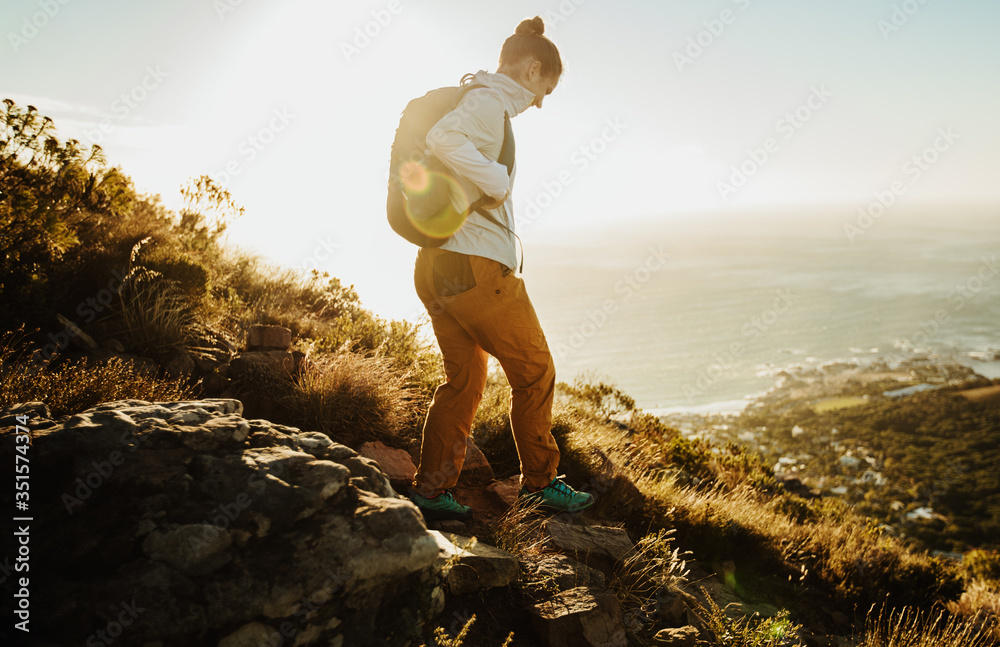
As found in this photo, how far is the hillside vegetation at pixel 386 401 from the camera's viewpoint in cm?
315

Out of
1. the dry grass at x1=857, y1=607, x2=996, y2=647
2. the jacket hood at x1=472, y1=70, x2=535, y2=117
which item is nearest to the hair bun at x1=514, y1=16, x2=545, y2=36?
the jacket hood at x1=472, y1=70, x2=535, y2=117

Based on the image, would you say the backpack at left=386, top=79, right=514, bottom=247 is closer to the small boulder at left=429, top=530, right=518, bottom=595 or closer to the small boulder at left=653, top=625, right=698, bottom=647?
the small boulder at left=429, top=530, right=518, bottom=595

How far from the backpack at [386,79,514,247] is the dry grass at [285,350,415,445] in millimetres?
1822

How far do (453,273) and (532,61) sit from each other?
1.17 m

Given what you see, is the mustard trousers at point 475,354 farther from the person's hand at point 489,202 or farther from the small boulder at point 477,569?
the small boulder at point 477,569

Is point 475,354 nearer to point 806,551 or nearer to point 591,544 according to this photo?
point 591,544

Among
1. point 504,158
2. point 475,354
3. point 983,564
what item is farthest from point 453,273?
point 983,564

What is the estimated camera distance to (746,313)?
11738cm

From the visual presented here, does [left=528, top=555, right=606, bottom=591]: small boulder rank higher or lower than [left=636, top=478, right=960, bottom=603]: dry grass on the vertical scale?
higher

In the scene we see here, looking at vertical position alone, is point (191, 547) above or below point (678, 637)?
above

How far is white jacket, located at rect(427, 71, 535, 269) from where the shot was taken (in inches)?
92.0

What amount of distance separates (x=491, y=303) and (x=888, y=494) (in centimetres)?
4669

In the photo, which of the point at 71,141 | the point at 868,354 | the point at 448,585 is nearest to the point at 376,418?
the point at 448,585

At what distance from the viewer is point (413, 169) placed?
8.25 feet
